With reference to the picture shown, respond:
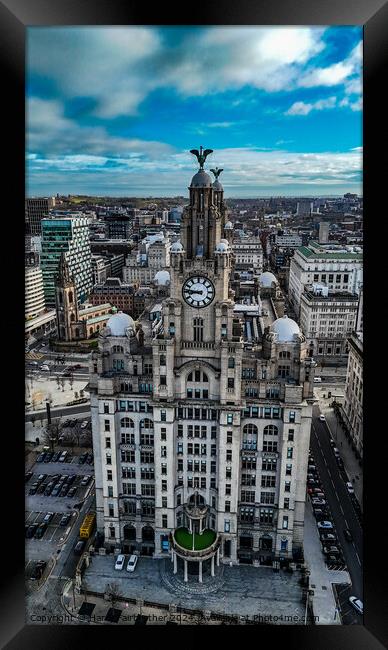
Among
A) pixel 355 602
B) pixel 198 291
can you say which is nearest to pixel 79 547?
pixel 355 602

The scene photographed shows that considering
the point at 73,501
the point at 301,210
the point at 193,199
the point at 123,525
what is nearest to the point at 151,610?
the point at 123,525

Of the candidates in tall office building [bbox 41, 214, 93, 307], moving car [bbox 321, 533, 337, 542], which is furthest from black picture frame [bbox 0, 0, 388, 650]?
tall office building [bbox 41, 214, 93, 307]

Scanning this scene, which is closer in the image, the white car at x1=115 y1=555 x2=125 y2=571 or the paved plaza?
the paved plaza

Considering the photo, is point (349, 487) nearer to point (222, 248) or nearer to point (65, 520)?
point (65, 520)

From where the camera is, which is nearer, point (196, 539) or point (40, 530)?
point (196, 539)

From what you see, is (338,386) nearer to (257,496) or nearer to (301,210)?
(257,496)

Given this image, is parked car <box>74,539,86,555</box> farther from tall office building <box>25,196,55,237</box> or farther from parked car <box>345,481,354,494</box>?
tall office building <box>25,196,55,237</box>
